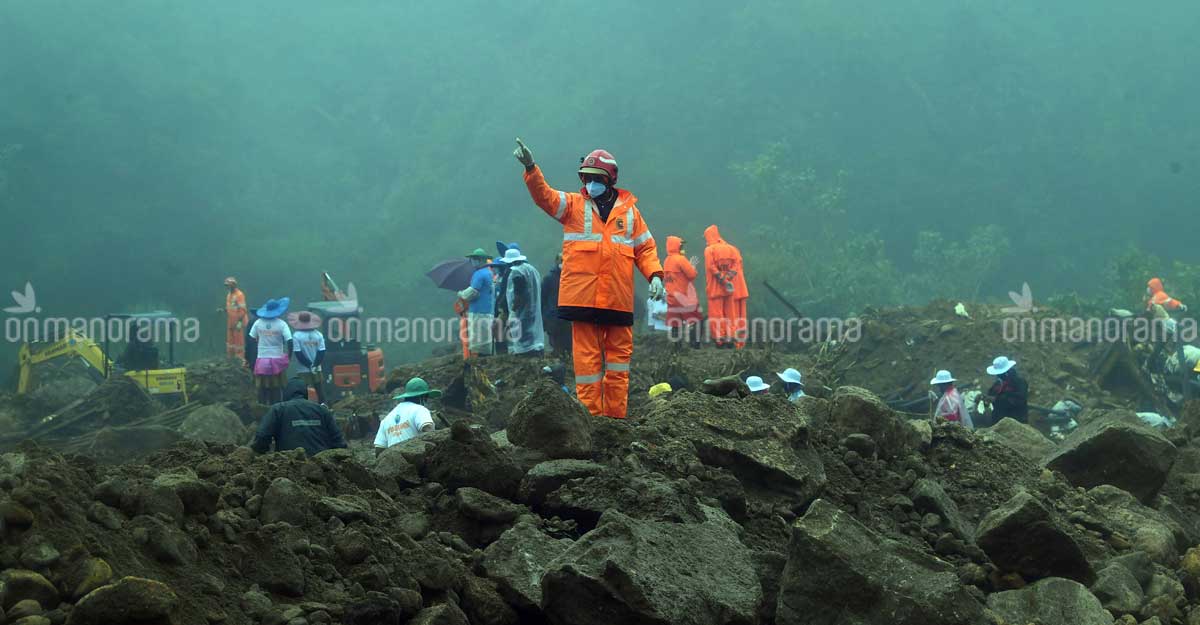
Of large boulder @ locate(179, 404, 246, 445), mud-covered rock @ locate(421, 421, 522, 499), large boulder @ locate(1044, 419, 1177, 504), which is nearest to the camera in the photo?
mud-covered rock @ locate(421, 421, 522, 499)

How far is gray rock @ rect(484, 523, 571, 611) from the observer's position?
4.79 m

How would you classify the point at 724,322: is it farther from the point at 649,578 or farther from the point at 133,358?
the point at 649,578

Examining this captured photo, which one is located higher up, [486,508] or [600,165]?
[600,165]

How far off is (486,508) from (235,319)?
53.0 feet

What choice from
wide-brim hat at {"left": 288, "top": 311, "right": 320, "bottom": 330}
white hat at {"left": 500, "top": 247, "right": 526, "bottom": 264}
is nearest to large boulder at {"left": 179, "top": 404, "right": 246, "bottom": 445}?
wide-brim hat at {"left": 288, "top": 311, "right": 320, "bottom": 330}

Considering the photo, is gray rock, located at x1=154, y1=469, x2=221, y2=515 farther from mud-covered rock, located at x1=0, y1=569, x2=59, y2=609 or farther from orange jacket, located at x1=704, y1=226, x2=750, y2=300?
orange jacket, located at x1=704, y1=226, x2=750, y2=300

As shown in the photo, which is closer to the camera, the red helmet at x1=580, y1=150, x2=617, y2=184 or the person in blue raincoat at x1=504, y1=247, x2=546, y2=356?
the red helmet at x1=580, y1=150, x2=617, y2=184

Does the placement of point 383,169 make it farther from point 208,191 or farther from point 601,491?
point 601,491

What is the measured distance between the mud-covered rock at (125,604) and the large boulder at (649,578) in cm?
151

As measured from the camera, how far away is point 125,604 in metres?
3.49

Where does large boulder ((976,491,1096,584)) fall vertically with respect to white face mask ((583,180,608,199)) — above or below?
below

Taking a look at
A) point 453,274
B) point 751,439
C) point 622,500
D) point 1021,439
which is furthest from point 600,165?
point 453,274

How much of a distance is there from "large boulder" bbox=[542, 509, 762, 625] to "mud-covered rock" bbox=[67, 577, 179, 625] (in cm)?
151

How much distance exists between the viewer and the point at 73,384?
1995cm
